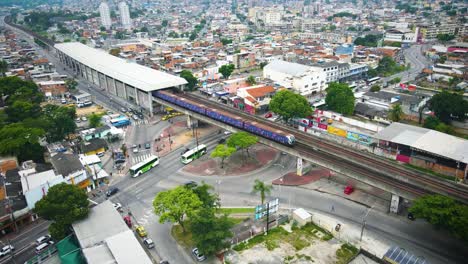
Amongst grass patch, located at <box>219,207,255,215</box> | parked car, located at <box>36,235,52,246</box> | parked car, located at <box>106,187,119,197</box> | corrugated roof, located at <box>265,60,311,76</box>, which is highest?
corrugated roof, located at <box>265,60,311,76</box>

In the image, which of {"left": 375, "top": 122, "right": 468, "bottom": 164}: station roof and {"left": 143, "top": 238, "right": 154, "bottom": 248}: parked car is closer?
{"left": 143, "top": 238, "right": 154, "bottom": 248}: parked car

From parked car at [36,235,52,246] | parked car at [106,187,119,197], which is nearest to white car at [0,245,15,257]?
parked car at [36,235,52,246]

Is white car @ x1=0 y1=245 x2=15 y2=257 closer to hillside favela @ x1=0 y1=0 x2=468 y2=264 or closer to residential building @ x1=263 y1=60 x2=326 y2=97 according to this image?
hillside favela @ x1=0 y1=0 x2=468 y2=264

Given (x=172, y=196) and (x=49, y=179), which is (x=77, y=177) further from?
(x=172, y=196)

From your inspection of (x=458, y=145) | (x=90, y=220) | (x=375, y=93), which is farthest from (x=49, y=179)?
(x=375, y=93)

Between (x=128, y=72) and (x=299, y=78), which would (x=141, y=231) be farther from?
(x=128, y=72)

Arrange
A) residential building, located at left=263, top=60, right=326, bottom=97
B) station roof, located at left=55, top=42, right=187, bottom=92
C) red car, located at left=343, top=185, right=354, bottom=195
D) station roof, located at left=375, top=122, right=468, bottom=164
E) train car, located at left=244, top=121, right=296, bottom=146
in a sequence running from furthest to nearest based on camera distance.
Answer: residential building, located at left=263, top=60, right=326, bottom=97, station roof, located at left=55, top=42, right=187, bottom=92, train car, located at left=244, top=121, right=296, bottom=146, station roof, located at left=375, top=122, right=468, bottom=164, red car, located at left=343, top=185, right=354, bottom=195
